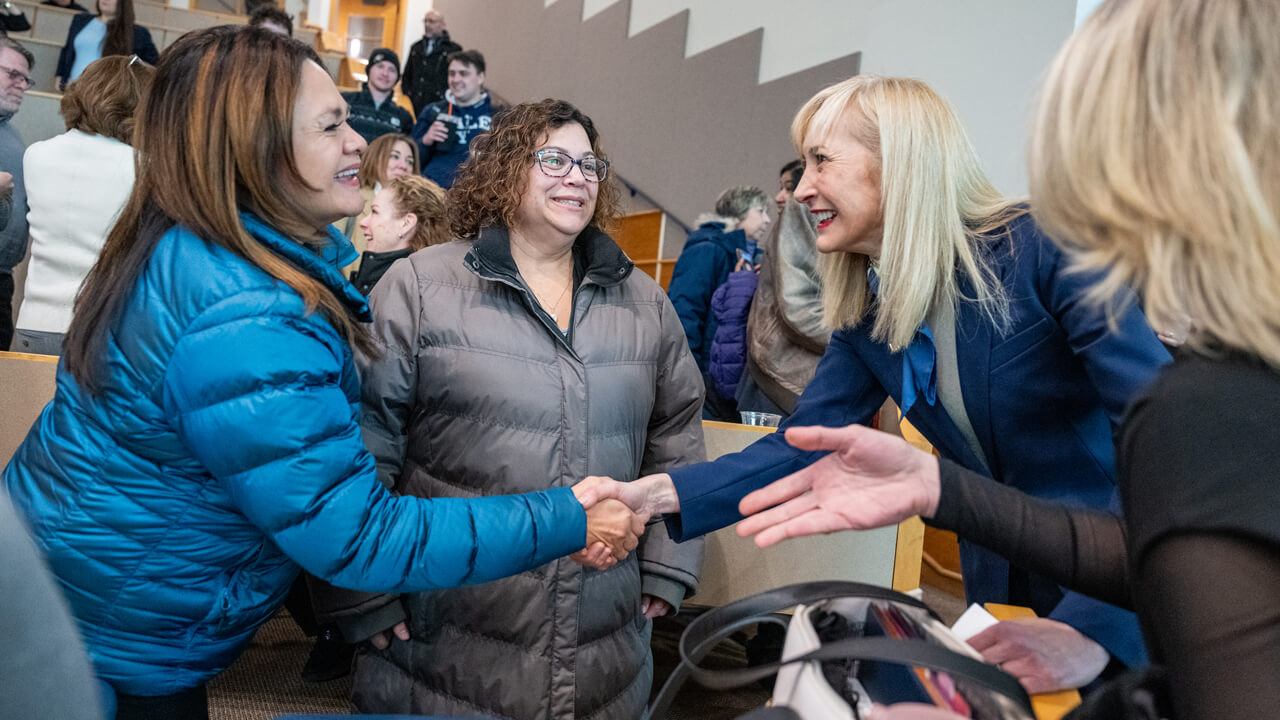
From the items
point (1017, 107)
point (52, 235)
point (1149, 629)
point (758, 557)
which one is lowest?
point (758, 557)

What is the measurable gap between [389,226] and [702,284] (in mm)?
1494

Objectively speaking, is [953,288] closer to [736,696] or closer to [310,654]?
[736,696]

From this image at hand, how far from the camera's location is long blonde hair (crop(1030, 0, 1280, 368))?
656 mm

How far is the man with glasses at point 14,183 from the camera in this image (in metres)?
3.31

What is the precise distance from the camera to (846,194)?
164 cm

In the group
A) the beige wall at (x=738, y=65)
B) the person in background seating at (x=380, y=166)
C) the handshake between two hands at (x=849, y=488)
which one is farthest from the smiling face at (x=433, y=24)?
the handshake between two hands at (x=849, y=488)

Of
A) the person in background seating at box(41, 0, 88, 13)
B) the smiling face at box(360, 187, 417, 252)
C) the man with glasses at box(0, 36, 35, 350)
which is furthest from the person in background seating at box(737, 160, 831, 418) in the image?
the person in background seating at box(41, 0, 88, 13)

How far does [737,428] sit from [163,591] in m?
1.67

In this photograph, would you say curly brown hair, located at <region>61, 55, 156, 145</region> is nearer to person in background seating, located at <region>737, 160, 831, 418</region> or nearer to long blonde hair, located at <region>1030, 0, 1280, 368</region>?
person in background seating, located at <region>737, 160, 831, 418</region>

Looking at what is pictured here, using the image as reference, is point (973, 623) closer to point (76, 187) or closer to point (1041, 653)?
point (1041, 653)

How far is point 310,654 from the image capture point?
130 inches

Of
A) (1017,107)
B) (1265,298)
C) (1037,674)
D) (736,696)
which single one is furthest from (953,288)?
(1017,107)

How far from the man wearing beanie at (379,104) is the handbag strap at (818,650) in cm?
509

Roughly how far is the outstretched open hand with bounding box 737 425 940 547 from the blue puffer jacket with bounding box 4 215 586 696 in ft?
1.79
